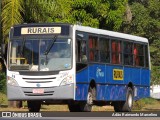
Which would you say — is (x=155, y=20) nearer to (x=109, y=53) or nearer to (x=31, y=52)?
(x=109, y=53)

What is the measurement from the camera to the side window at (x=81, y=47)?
23.4m

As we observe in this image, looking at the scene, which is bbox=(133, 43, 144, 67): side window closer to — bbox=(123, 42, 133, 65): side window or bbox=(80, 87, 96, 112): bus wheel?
bbox=(123, 42, 133, 65): side window

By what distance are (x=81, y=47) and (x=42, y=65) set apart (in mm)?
1629

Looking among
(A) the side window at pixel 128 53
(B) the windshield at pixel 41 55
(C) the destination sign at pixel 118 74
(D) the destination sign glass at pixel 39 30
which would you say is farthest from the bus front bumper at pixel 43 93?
(A) the side window at pixel 128 53

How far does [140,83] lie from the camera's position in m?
29.3

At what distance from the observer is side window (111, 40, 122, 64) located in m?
26.6

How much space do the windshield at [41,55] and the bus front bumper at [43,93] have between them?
680 mm

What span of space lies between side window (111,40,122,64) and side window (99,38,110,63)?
474 mm

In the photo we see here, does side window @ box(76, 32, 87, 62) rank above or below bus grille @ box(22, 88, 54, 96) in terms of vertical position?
above

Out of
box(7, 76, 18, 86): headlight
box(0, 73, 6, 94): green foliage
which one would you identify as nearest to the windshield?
box(7, 76, 18, 86): headlight

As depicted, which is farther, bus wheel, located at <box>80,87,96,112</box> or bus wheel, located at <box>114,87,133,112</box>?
bus wheel, located at <box>114,87,133,112</box>

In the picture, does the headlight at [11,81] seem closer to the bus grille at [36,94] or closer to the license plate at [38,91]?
the bus grille at [36,94]

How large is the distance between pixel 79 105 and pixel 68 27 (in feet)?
9.93

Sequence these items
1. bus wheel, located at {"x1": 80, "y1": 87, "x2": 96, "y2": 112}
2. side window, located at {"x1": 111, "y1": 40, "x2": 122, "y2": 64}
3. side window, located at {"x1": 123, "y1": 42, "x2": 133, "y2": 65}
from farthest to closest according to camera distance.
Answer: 1. side window, located at {"x1": 123, "y1": 42, "x2": 133, "y2": 65}
2. side window, located at {"x1": 111, "y1": 40, "x2": 122, "y2": 64}
3. bus wheel, located at {"x1": 80, "y1": 87, "x2": 96, "y2": 112}
